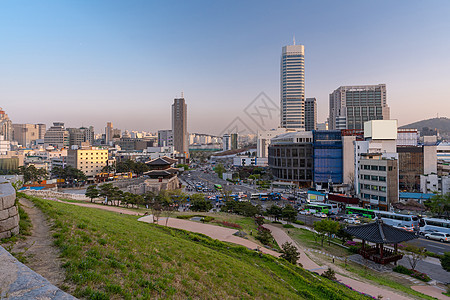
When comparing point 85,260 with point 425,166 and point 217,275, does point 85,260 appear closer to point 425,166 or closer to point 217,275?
point 217,275

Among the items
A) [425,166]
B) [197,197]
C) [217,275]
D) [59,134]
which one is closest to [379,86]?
[425,166]

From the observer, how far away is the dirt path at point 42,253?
5.83m

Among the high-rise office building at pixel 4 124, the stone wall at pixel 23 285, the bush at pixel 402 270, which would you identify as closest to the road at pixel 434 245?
the bush at pixel 402 270

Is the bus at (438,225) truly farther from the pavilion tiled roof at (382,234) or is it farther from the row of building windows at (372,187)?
the row of building windows at (372,187)

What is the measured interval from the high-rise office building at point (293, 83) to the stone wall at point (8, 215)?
109 metres

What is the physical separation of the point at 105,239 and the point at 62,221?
6.27 ft

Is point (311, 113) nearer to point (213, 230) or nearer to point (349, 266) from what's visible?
point (213, 230)

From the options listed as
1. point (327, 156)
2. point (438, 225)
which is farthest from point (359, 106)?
point (438, 225)

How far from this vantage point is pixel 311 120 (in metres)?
140

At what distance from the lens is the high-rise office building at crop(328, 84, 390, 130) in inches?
4678

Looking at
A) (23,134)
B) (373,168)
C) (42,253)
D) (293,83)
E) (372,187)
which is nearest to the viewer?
(42,253)

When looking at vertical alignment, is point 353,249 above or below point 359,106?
below

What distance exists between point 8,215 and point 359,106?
13646cm

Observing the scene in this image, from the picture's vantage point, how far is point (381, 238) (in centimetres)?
1842
